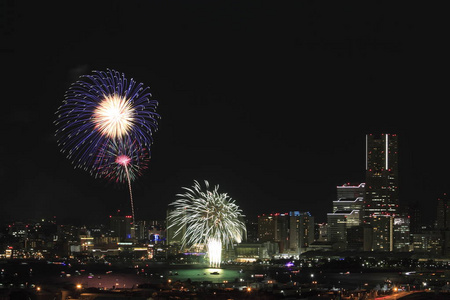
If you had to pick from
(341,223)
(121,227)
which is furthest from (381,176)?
(121,227)

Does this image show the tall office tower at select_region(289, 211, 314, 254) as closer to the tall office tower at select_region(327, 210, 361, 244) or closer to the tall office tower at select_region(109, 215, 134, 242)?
the tall office tower at select_region(327, 210, 361, 244)

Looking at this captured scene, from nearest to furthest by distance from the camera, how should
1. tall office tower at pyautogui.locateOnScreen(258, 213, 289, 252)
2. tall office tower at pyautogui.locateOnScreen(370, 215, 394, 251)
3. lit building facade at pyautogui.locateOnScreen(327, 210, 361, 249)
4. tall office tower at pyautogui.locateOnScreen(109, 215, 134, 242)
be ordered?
tall office tower at pyautogui.locateOnScreen(370, 215, 394, 251), tall office tower at pyautogui.locateOnScreen(258, 213, 289, 252), lit building facade at pyautogui.locateOnScreen(327, 210, 361, 249), tall office tower at pyautogui.locateOnScreen(109, 215, 134, 242)

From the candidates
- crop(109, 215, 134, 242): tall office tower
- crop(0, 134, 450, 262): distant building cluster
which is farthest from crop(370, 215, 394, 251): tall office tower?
crop(109, 215, 134, 242): tall office tower

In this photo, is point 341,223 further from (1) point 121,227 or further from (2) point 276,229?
(1) point 121,227

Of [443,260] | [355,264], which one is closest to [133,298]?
[355,264]

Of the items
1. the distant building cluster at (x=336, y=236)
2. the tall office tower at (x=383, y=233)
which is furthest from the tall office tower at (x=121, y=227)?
the tall office tower at (x=383, y=233)

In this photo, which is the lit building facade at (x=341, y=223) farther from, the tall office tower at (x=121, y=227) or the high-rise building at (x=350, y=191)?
the tall office tower at (x=121, y=227)

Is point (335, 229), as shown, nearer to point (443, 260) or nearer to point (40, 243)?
point (443, 260)
